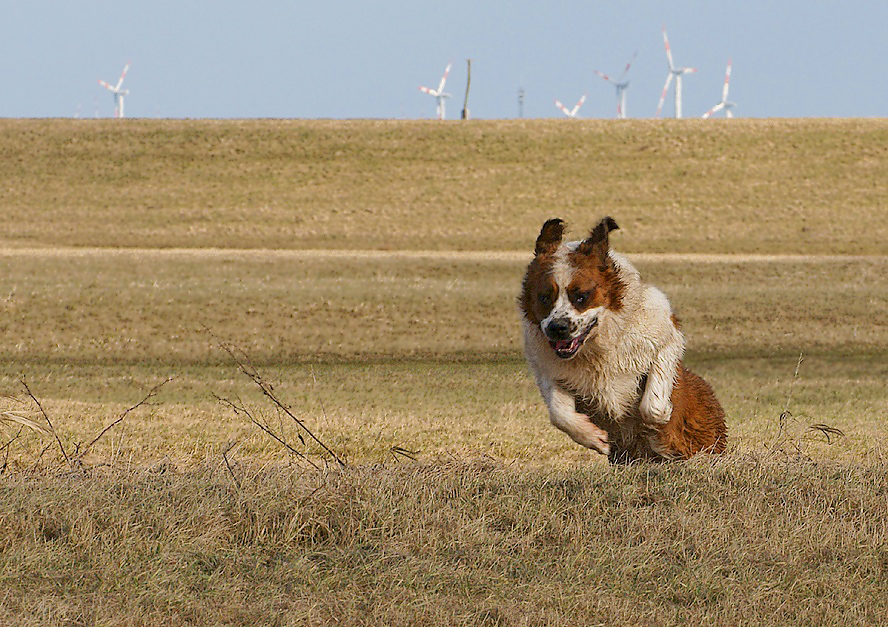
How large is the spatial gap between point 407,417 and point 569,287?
6.62 m

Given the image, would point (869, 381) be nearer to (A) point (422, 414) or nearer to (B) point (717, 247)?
(A) point (422, 414)

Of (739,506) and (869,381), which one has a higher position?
(739,506)

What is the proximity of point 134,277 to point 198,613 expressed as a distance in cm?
2424

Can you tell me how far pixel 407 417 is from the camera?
43.4 ft

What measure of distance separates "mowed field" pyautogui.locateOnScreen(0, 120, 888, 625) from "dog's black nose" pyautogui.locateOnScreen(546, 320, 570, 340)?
3.15 feet

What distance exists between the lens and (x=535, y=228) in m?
49.0

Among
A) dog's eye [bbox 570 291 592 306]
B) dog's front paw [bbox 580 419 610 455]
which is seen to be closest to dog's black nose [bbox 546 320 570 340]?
dog's eye [bbox 570 291 592 306]

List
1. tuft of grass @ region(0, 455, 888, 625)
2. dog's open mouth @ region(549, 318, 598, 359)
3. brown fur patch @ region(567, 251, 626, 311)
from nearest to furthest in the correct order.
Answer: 1. tuft of grass @ region(0, 455, 888, 625)
2. dog's open mouth @ region(549, 318, 598, 359)
3. brown fur patch @ region(567, 251, 626, 311)

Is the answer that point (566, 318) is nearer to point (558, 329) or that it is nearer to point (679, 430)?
point (558, 329)

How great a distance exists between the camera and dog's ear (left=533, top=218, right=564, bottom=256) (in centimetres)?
720

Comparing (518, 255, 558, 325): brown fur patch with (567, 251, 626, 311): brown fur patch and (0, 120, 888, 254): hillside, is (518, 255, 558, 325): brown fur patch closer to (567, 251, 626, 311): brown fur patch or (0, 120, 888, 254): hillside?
(567, 251, 626, 311): brown fur patch

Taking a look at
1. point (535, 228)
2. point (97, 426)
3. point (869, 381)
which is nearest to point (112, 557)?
point (97, 426)

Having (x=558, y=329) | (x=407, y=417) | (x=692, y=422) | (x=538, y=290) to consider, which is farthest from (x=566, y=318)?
(x=407, y=417)

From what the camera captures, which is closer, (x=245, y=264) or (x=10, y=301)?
(x=10, y=301)
